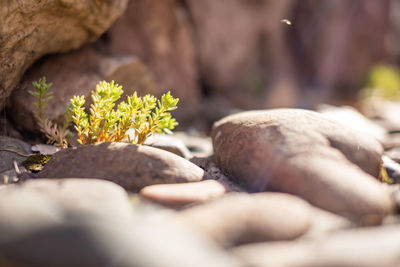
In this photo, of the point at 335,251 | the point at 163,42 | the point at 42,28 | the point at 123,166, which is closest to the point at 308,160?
the point at 335,251

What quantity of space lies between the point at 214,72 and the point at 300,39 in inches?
153

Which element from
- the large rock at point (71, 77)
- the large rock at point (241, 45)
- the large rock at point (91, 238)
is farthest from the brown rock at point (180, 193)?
the large rock at point (241, 45)

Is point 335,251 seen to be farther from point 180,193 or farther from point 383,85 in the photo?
point 383,85

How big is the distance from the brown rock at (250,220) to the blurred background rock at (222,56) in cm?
224

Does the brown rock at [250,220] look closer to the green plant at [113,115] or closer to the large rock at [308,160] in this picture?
the large rock at [308,160]

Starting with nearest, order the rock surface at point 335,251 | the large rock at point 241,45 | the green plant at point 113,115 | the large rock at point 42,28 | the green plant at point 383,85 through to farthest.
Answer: the rock surface at point 335,251 < the green plant at point 113,115 < the large rock at point 42,28 < the large rock at point 241,45 < the green plant at point 383,85

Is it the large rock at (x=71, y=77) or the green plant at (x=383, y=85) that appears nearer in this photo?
the large rock at (x=71, y=77)

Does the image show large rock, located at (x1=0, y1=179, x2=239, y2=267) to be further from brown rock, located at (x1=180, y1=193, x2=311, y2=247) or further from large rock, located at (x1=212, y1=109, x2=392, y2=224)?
large rock, located at (x1=212, y1=109, x2=392, y2=224)

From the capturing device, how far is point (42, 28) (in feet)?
10.4

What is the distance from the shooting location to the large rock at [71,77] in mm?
3311

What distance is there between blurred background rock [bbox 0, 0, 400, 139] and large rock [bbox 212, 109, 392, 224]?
5.97ft

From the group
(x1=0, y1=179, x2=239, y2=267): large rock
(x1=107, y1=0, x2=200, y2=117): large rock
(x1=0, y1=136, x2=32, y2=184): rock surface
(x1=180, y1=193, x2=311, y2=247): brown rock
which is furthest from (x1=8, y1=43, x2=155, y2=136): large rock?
(x1=180, y1=193, x2=311, y2=247): brown rock

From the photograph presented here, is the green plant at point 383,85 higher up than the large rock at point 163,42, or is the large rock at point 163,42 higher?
the large rock at point 163,42

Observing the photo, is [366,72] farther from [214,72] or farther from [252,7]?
[214,72]
